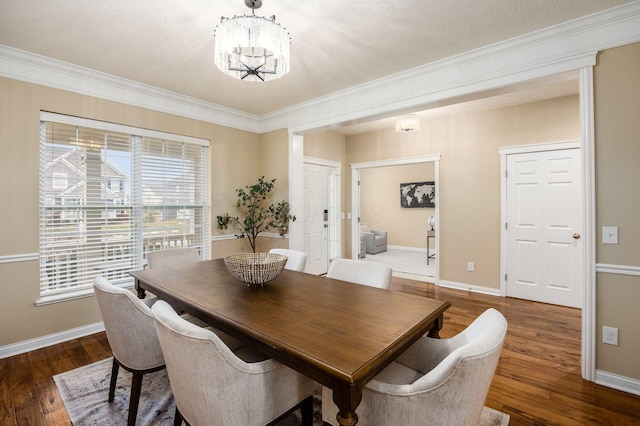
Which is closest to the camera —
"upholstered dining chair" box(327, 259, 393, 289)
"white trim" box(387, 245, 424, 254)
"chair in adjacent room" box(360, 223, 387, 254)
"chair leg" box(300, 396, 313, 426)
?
"chair leg" box(300, 396, 313, 426)

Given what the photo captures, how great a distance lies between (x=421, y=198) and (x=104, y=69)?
7427mm

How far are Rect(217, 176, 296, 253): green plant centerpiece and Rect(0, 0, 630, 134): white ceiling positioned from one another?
1.62 metres

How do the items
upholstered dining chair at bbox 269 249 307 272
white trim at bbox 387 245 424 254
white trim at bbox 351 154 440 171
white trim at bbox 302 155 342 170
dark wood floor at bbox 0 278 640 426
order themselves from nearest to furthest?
dark wood floor at bbox 0 278 640 426
upholstered dining chair at bbox 269 249 307 272
white trim at bbox 351 154 440 171
white trim at bbox 302 155 342 170
white trim at bbox 387 245 424 254

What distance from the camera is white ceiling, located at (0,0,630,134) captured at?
6.58 ft

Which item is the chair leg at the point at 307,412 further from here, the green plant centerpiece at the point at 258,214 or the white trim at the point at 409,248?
the white trim at the point at 409,248

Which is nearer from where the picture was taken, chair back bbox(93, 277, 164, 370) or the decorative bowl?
chair back bbox(93, 277, 164, 370)

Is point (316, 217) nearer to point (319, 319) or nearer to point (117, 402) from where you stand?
point (117, 402)

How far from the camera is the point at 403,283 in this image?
194 inches

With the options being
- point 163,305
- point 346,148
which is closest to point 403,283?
point 346,148

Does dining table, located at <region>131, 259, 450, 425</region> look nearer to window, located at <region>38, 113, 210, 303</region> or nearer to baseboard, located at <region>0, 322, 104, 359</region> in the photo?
window, located at <region>38, 113, 210, 303</region>

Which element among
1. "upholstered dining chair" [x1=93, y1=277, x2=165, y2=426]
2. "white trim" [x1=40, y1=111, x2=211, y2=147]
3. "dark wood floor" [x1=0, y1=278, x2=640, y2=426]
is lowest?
"dark wood floor" [x1=0, y1=278, x2=640, y2=426]

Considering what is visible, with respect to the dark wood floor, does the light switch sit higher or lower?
higher

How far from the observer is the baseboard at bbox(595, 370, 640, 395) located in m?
2.06

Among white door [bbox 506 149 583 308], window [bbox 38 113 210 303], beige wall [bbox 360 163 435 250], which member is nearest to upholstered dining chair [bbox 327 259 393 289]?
window [bbox 38 113 210 303]
